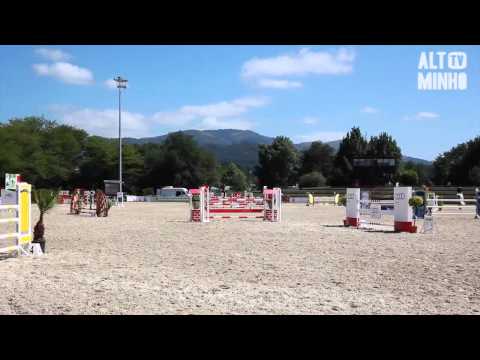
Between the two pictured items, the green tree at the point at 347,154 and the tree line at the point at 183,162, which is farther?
the green tree at the point at 347,154

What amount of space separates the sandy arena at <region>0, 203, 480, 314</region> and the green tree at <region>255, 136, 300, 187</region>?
78.7m

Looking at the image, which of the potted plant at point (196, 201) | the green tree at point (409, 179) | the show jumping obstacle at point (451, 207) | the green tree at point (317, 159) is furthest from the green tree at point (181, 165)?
the potted plant at point (196, 201)

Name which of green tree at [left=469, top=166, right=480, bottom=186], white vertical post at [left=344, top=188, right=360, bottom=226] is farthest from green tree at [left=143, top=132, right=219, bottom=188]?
white vertical post at [left=344, top=188, right=360, bottom=226]

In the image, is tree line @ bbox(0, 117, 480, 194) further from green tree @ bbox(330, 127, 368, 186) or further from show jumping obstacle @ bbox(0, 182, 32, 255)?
show jumping obstacle @ bbox(0, 182, 32, 255)

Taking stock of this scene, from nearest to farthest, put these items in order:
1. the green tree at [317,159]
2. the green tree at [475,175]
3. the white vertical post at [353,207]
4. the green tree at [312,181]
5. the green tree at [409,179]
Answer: the white vertical post at [353,207]
the green tree at [475,175]
the green tree at [409,179]
the green tree at [312,181]
the green tree at [317,159]

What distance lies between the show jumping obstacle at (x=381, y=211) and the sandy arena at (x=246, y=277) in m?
2.26

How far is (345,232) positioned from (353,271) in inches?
272

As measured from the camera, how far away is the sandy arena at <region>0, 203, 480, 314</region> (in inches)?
210

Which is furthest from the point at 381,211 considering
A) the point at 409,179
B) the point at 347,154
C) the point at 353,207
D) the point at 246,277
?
the point at 347,154

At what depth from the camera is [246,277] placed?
709 cm

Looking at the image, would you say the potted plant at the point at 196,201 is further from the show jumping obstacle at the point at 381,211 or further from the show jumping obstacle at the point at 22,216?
the show jumping obstacle at the point at 22,216

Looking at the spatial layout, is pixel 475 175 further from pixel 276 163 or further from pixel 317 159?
pixel 276 163

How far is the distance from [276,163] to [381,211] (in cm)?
7576

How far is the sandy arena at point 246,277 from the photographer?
17.5 ft
